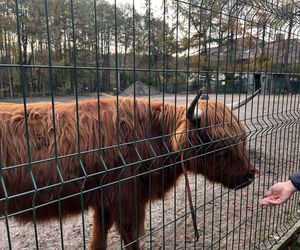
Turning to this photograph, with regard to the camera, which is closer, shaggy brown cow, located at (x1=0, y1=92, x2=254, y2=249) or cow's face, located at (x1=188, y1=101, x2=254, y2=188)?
shaggy brown cow, located at (x1=0, y1=92, x2=254, y2=249)

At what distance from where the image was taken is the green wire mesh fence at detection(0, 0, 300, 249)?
1.79m

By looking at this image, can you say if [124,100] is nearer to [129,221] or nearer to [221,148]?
[221,148]

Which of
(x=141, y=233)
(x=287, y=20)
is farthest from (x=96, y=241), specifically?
(x=287, y=20)

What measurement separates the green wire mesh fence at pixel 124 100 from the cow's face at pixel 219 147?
0.01m

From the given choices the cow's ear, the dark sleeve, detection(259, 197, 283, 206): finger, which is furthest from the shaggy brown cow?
the dark sleeve

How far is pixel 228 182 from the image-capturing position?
10.0 ft

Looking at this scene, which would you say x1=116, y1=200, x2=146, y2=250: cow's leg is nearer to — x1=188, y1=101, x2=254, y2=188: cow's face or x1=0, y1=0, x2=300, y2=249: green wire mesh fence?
x1=0, y1=0, x2=300, y2=249: green wire mesh fence

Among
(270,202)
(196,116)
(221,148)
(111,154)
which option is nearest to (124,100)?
A: (111,154)

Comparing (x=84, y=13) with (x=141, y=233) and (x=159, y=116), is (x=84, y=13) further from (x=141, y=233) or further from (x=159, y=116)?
(x=141, y=233)

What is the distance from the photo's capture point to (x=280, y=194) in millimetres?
2396

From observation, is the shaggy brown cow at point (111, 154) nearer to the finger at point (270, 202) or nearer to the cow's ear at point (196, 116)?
the cow's ear at point (196, 116)

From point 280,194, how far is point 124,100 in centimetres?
160

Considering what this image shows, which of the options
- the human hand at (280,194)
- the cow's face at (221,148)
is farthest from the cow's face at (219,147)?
the human hand at (280,194)

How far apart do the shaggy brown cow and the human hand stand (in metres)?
0.59
